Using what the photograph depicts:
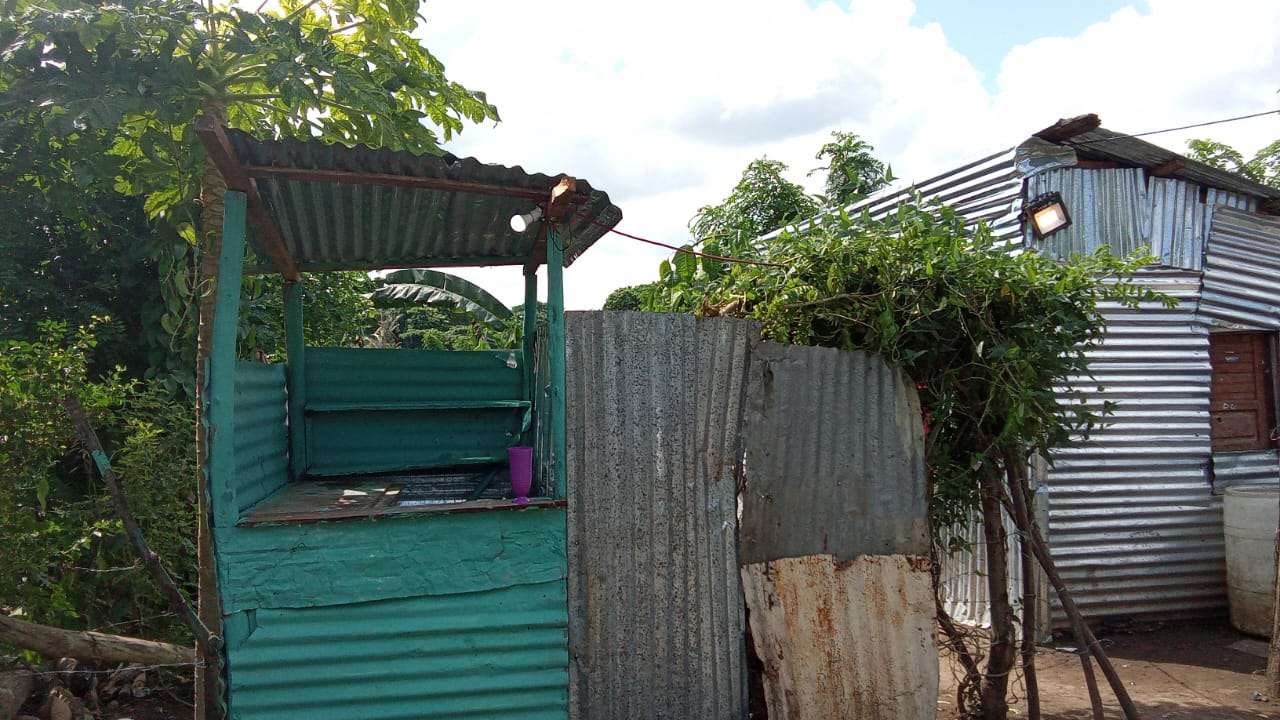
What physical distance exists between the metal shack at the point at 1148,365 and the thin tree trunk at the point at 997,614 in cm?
217

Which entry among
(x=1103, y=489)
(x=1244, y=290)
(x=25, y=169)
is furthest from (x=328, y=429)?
(x=1244, y=290)

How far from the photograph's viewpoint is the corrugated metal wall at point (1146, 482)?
6.38m

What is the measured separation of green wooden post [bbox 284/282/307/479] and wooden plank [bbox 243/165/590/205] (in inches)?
77.5

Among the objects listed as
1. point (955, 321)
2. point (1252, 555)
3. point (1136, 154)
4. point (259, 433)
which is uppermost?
point (1136, 154)

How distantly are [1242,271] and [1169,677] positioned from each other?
3442 millimetres

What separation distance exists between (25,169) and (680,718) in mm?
3910

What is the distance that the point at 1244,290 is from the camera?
22.6 ft

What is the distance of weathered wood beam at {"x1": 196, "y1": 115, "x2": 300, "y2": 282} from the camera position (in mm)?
→ 2867

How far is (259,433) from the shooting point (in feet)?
13.2

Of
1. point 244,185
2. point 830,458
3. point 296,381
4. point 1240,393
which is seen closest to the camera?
point 244,185

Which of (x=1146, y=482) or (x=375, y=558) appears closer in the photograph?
(x=375, y=558)

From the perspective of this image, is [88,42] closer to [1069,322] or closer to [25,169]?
[25,169]

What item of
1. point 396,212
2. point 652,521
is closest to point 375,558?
point 652,521

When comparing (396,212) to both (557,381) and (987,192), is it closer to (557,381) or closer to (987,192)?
(557,381)
